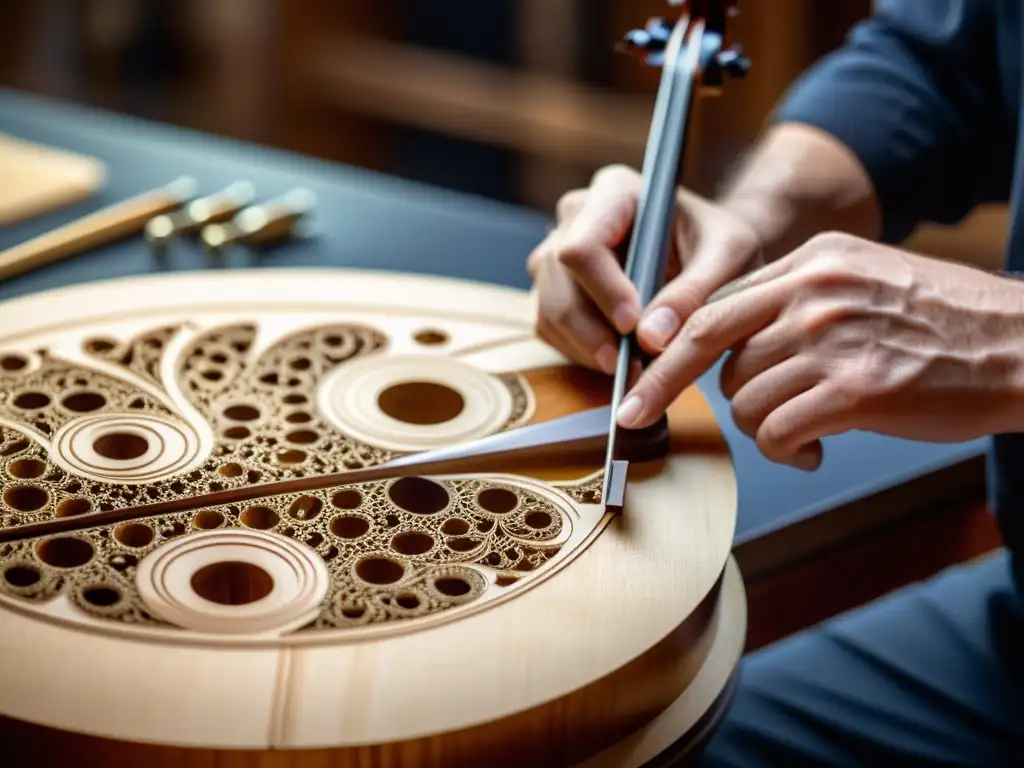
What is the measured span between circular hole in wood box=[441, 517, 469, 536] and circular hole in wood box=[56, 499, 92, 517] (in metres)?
0.26

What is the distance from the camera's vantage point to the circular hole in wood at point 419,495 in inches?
39.4

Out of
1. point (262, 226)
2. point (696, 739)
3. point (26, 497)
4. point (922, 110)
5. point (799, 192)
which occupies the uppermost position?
point (922, 110)

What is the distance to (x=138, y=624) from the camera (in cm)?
80

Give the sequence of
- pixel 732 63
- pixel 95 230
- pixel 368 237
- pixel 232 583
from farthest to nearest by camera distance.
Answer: pixel 368 237 → pixel 95 230 → pixel 732 63 → pixel 232 583

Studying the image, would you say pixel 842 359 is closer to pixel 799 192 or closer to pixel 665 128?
pixel 665 128

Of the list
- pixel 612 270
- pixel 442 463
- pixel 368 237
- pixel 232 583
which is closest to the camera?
pixel 232 583

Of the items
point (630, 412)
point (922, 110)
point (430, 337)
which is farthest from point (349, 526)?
point (922, 110)

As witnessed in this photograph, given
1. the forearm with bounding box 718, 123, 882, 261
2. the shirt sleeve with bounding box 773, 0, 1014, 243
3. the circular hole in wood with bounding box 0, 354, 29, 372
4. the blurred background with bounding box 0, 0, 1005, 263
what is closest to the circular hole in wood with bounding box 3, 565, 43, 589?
the circular hole in wood with bounding box 0, 354, 29, 372

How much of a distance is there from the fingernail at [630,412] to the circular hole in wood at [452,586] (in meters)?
0.20

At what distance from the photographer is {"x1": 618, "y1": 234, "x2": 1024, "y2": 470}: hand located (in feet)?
3.30

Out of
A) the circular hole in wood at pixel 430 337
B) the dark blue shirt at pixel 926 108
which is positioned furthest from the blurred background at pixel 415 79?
the circular hole in wood at pixel 430 337

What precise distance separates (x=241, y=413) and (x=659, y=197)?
0.42 m

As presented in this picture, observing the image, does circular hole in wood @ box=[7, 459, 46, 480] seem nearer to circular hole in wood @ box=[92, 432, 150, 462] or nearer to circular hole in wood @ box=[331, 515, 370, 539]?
circular hole in wood @ box=[92, 432, 150, 462]

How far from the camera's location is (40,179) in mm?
1770
